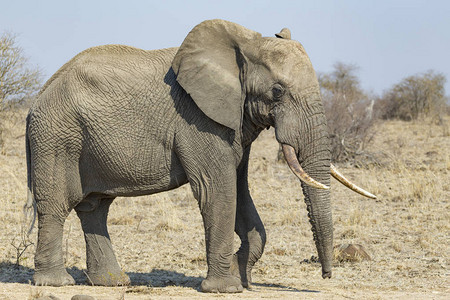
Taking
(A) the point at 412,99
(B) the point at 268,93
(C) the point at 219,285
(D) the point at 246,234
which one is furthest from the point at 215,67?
(A) the point at 412,99

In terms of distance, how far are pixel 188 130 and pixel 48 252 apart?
1.85 meters

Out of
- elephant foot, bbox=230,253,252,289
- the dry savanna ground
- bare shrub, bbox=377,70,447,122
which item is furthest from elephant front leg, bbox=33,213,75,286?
bare shrub, bbox=377,70,447,122

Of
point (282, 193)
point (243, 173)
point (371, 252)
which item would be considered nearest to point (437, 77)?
point (282, 193)

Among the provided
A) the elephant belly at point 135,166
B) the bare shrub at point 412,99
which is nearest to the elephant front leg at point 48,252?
the elephant belly at point 135,166

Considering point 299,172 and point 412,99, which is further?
point 412,99

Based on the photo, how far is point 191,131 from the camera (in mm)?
6621

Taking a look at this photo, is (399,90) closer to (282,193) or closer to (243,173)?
(282,193)

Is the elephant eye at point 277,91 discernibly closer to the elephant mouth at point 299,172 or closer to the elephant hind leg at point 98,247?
the elephant mouth at point 299,172

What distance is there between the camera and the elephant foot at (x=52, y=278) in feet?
23.5

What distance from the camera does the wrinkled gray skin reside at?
6.31 meters

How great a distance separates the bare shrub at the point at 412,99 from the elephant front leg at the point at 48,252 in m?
25.8

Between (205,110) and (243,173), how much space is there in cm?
97

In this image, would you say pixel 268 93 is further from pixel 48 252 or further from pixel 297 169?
pixel 48 252

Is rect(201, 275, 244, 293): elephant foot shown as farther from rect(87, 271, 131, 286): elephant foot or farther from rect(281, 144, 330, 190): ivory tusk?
rect(281, 144, 330, 190): ivory tusk
